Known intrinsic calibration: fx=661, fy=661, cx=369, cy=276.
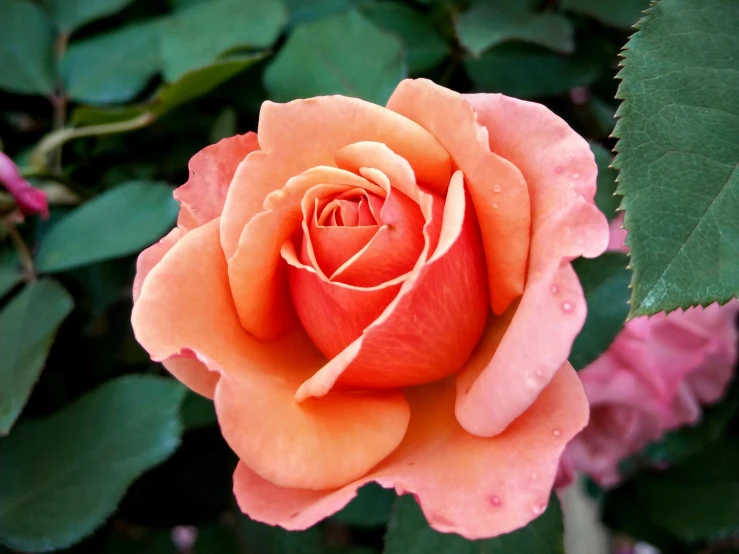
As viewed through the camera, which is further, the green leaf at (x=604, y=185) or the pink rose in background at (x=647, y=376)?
the pink rose in background at (x=647, y=376)

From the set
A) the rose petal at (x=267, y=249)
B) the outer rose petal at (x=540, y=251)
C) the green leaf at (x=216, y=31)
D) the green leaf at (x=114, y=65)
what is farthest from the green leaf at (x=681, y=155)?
the green leaf at (x=114, y=65)

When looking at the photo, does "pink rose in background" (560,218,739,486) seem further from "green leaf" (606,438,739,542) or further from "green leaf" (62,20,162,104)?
"green leaf" (62,20,162,104)

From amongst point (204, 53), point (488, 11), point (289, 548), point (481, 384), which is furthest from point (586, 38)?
point (289, 548)

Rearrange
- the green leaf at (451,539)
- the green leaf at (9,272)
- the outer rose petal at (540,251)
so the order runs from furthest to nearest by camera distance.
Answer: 1. the green leaf at (9,272)
2. the green leaf at (451,539)
3. the outer rose petal at (540,251)

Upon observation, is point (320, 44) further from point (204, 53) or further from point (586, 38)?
point (586, 38)

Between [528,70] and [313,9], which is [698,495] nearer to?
[528,70]

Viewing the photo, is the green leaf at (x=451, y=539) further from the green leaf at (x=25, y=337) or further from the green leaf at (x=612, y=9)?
the green leaf at (x=612, y=9)

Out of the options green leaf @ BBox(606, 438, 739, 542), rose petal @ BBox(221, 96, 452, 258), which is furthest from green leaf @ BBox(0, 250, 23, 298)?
green leaf @ BBox(606, 438, 739, 542)
